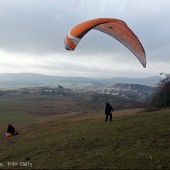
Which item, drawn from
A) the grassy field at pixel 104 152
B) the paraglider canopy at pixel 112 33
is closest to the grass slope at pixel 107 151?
the grassy field at pixel 104 152

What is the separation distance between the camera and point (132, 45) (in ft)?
65.2

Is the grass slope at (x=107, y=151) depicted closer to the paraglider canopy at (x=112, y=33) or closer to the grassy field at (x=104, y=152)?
the grassy field at (x=104, y=152)

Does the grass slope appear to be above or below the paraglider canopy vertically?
below

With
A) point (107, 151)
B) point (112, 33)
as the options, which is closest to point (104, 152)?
point (107, 151)

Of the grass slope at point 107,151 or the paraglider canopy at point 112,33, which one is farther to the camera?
the paraglider canopy at point 112,33

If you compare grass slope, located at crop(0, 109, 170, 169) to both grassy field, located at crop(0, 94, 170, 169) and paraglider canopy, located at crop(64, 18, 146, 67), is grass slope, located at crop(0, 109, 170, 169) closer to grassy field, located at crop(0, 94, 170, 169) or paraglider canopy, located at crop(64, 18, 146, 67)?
grassy field, located at crop(0, 94, 170, 169)

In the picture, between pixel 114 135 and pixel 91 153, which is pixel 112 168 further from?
pixel 114 135

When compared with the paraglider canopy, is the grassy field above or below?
below

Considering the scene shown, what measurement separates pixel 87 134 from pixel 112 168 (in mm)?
7951

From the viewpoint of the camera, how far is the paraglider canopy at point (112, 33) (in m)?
17.8

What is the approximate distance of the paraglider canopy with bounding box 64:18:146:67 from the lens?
58.3 feet

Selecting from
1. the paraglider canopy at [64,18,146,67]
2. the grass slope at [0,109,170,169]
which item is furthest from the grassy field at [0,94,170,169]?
the paraglider canopy at [64,18,146,67]

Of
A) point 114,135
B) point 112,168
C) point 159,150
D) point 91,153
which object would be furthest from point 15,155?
point 159,150

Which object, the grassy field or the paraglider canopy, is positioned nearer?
the grassy field
